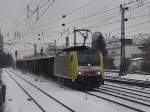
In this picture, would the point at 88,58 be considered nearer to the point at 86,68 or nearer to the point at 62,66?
the point at 86,68

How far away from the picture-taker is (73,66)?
92.0 feet

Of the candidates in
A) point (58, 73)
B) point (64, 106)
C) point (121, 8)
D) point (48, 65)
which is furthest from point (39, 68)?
point (64, 106)

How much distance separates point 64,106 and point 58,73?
52.5 ft

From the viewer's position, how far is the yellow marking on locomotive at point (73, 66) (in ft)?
90.7

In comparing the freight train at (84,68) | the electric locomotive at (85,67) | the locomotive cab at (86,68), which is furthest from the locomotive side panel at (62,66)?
the locomotive cab at (86,68)

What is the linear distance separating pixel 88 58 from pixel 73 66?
1188mm

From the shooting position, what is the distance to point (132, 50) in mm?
123875

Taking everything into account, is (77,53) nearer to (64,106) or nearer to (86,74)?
(86,74)

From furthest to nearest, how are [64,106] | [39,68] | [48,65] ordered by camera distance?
[39,68]
[48,65]
[64,106]

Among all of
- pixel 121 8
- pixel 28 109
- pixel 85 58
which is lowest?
pixel 28 109

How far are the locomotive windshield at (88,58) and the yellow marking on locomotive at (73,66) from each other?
30 centimetres

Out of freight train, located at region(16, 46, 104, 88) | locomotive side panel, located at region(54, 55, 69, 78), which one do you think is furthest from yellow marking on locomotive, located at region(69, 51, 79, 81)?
locomotive side panel, located at region(54, 55, 69, 78)

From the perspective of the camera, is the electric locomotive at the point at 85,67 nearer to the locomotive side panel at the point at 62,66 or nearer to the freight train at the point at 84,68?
the freight train at the point at 84,68

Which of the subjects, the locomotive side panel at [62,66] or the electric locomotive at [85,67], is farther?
the locomotive side panel at [62,66]
